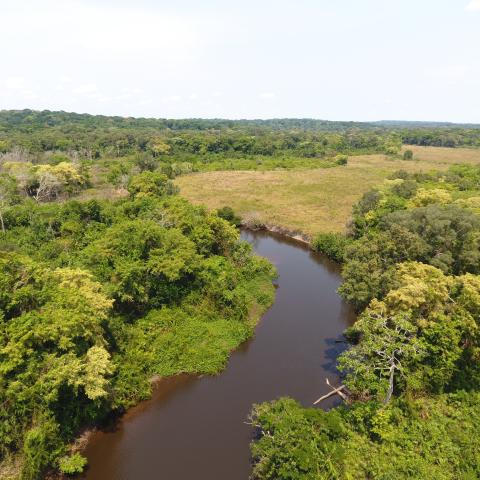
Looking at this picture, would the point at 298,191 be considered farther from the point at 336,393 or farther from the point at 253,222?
the point at 336,393

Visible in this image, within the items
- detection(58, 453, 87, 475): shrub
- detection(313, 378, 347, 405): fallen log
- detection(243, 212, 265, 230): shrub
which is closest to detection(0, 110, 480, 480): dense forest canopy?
detection(58, 453, 87, 475): shrub

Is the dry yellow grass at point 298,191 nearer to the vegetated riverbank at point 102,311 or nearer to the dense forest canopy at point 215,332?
the dense forest canopy at point 215,332

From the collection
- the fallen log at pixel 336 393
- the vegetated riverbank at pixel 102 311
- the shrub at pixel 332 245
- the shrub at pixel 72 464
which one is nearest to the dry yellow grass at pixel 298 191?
the shrub at pixel 332 245

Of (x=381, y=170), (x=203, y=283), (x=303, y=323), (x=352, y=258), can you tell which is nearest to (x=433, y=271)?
(x=352, y=258)

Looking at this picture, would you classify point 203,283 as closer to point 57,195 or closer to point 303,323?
point 303,323

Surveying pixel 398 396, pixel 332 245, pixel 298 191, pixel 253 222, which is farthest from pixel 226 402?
pixel 298 191

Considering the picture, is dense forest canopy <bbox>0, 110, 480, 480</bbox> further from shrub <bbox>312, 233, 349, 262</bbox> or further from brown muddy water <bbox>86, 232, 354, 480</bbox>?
brown muddy water <bbox>86, 232, 354, 480</bbox>
